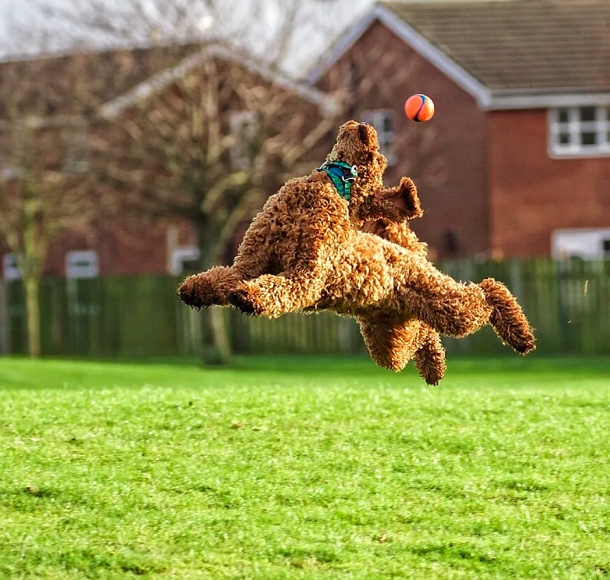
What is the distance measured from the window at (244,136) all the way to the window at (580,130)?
795 cm

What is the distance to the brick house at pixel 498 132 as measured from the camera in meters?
30.8

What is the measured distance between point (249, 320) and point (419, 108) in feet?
77.3

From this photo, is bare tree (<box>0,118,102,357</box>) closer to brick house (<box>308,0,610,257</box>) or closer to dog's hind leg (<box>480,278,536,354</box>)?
brick house (<box>308,0,610,257</box>)

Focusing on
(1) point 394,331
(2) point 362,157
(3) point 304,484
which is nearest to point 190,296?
(2) point 362,157

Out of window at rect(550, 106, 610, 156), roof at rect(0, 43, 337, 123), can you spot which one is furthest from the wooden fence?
window at rect(550, 106, 610, 156)

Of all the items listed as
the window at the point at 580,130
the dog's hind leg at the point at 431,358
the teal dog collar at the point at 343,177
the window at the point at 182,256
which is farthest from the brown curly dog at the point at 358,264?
the window at the point at 182,256

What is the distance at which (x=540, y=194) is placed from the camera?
103 feet

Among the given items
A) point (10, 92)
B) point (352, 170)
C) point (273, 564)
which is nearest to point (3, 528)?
point (273, 564)

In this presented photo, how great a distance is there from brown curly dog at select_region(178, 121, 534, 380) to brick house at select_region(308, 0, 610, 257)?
81.0ft

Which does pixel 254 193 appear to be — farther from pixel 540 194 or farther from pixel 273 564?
pixel 273 564

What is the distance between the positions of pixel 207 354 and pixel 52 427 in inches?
695

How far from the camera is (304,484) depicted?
7.79m

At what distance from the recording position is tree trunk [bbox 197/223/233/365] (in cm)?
2642

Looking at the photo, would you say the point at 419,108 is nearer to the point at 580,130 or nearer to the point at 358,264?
the point at 358,264
